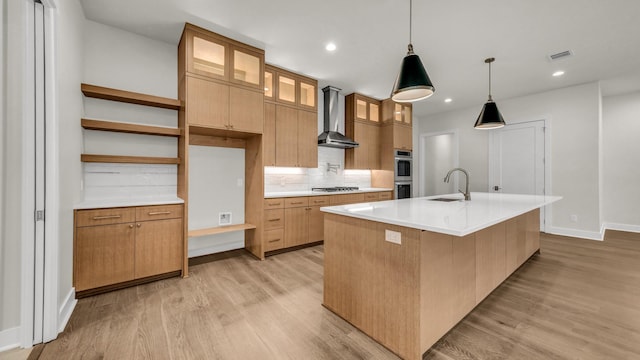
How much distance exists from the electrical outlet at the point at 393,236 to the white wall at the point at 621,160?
6.68 metres

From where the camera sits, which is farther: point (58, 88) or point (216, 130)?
point (216, 130)

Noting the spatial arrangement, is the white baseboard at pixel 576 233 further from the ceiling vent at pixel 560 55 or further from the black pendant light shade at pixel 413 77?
the black pendant light shade at pixel 413 77

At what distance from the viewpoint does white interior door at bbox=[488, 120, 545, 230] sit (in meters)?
5.03

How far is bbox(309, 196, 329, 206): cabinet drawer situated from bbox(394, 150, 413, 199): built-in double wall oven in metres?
1.99

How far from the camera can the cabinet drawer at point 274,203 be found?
354cm

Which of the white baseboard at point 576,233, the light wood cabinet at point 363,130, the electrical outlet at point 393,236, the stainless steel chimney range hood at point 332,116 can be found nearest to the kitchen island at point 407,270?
the electrical outlet at point 393,236

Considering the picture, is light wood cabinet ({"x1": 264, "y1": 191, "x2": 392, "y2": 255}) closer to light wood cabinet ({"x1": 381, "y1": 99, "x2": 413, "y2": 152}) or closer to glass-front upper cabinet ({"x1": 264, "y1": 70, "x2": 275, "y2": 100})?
glass-front upper cabinet ({"x1": 264, "y1": 70, "x2": 275, "y2": 100})

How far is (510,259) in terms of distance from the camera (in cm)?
269

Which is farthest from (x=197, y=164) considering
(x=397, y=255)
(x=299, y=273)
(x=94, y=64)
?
(x=397, y=255)

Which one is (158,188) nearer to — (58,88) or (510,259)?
(58,88)

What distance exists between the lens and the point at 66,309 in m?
2.02

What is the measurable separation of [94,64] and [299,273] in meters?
3.39

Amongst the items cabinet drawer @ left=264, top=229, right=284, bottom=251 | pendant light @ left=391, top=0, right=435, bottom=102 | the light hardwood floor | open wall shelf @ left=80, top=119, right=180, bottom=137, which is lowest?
the light hardwood floor

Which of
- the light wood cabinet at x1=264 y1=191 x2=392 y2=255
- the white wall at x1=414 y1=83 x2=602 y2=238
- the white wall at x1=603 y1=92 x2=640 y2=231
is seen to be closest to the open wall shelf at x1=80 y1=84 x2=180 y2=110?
the light wood cabinet at x1=264 y1=191 x2=392 y2=255
